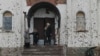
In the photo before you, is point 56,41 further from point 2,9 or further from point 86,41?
point 2,9

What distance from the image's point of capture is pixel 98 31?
3397 cm

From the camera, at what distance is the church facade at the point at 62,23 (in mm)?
33625

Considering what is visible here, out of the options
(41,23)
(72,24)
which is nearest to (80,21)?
(72,24)

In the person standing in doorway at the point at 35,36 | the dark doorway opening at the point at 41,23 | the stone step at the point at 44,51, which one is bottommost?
the stone step at the point at 44,51

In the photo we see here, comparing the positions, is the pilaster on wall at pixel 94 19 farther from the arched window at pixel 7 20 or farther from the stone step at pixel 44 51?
the arched window at pixel 7 20

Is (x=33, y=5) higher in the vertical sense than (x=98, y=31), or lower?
higher

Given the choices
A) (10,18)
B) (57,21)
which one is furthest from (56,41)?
(10,18)

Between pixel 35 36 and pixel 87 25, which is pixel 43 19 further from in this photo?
pixel 87 25

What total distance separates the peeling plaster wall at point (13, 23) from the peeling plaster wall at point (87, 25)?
13.1 feet

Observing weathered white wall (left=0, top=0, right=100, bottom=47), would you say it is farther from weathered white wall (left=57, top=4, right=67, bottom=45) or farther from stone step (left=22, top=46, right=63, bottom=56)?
stone step (left=22, top=46, right=63, bottom=56)

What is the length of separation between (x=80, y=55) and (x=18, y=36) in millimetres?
5242

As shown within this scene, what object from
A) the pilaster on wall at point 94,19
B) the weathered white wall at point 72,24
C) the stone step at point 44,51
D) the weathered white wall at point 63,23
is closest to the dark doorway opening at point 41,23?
the weathered white wall at point 63,23

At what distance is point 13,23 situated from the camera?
3406 centimetres

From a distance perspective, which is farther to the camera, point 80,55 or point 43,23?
point 43,23
